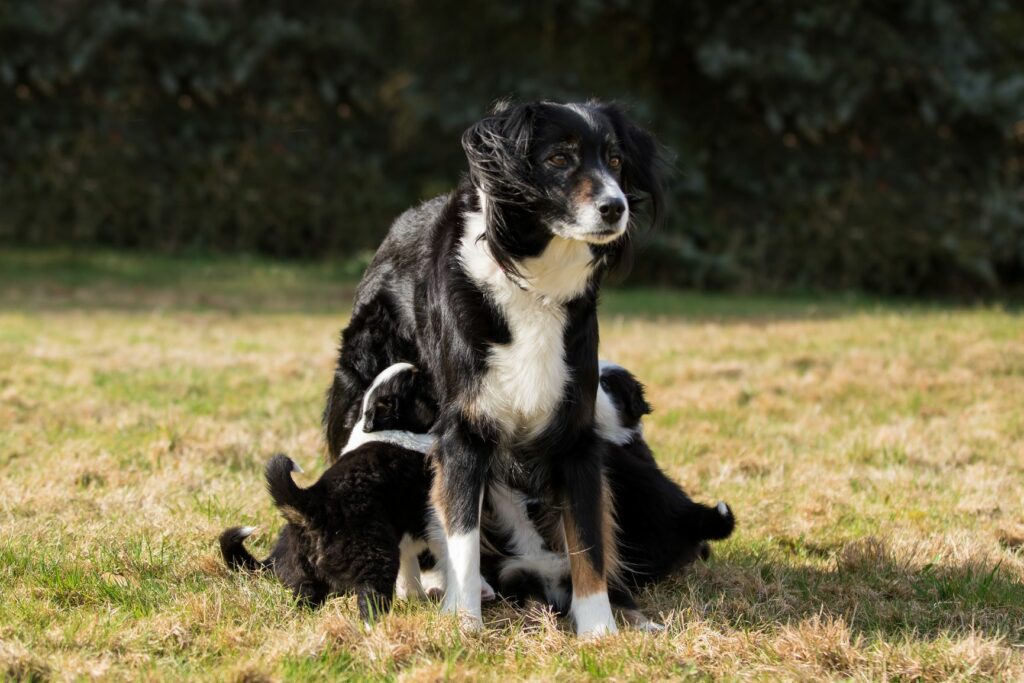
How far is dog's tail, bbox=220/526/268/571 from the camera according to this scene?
3586mm

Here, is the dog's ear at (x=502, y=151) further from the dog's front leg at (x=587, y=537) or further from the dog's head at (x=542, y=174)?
the dog's front leg at (x=587, y=537)

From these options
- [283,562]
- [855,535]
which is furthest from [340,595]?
[855,535]

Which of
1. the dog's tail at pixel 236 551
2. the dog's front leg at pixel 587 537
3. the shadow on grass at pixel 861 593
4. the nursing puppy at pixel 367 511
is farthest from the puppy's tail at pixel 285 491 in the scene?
the shadow on grass at pixel 861 593

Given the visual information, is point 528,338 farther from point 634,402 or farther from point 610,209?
point 634,402

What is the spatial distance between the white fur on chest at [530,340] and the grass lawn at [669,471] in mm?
614

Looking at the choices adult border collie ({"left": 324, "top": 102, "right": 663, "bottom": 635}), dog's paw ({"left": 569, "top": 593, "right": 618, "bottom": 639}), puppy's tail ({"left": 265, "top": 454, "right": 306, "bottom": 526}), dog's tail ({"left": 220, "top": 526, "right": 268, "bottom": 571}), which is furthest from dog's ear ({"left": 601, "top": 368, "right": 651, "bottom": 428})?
dog's tail ({"left": 220, "top": 526, "right": 268, "bottom": 571})

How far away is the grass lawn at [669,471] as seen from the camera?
2.95 meters

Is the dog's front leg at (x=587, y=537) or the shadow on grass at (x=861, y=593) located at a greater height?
the dog's front leg at (x=587, y=537)

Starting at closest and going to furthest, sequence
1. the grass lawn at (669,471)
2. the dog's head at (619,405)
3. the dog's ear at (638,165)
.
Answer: the grass lawn at (669,471)
the dog's ear at (638,165)
the dog's head at (619,405)

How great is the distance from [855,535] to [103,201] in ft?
33.5

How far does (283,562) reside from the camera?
3473mm

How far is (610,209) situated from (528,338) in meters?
0.44

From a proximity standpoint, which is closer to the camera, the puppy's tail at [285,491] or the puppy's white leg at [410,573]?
the puppy's tail at [285,491]

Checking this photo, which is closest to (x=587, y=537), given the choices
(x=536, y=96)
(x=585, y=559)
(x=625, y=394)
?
(x=585, y=559)
